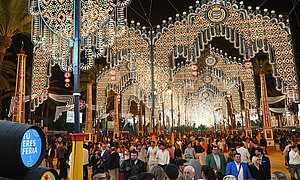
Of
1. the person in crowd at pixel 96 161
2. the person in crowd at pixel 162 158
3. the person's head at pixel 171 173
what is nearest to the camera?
the person's head at pixel 171 173

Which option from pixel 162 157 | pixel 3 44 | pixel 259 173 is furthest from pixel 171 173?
pixel 3 44

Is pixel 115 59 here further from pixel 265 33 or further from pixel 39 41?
pixel 265 33

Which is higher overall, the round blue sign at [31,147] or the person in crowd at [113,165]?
the round blue sign at [31,147]

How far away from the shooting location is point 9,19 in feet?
48.4

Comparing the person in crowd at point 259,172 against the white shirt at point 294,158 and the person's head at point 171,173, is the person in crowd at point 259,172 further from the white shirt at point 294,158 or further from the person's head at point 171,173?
the white shirt at point 294,158

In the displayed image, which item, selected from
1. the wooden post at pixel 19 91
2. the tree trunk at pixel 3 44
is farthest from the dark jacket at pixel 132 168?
the tree trunk at pixel 3 44

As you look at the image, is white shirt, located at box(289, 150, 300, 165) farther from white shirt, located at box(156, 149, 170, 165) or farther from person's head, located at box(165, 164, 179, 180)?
person's head, located at box(165, 164, 179, 180)

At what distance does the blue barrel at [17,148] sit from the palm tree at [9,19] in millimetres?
13231

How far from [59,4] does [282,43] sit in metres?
11.8

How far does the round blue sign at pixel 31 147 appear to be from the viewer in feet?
9.07

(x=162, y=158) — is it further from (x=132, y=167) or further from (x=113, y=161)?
(x=132, y=167)

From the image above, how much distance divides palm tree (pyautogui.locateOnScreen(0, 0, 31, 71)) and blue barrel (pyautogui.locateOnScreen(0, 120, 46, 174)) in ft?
43.4

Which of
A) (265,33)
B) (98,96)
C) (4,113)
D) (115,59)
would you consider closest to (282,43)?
(265,33)

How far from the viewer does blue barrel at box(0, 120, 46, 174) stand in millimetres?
2602
